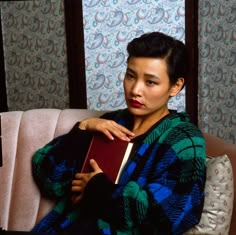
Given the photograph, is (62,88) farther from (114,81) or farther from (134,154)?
(134,154)

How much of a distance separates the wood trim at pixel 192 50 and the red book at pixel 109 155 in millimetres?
1199

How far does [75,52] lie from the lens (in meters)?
2.60

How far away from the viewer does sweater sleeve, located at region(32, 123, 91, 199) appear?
1451mm

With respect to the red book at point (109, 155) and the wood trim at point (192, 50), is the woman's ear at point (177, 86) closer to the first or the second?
the red book at point (109, 155)

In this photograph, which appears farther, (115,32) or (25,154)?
(115,32)

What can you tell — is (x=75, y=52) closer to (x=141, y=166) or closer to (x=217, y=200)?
(x=141, y=166)

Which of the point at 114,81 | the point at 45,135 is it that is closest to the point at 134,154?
the point at 45,135

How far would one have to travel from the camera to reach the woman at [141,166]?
1191mm

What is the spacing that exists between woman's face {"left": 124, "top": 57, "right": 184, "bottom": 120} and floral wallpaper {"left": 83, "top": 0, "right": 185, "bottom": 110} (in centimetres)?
119

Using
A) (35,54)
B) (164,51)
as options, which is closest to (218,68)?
(35,54)

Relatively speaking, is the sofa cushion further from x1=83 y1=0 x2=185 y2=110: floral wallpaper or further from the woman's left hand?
x1=83 y1=0 x2=185 y2=110: floral wallpaper

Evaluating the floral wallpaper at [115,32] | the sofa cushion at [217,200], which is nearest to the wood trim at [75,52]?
the floral wallpaper at [115,32]

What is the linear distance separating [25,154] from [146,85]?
539 millimetres

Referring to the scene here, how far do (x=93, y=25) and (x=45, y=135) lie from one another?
43.1 inches
